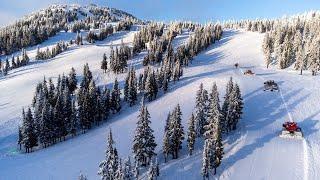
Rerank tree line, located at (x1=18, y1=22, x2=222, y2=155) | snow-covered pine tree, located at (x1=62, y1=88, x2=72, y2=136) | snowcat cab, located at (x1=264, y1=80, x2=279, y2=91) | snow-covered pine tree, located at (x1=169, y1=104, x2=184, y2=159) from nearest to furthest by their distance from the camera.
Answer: snow-covered pine tree, located at (x1=169, y1=104, x2=184, y2=159) < tree line, located at (x1=18, y1=22, x2=222, y2=155) < snow-covered pine tree, located at (x1=62, y1=88, x2=72, y2=136) < snowcat cab, located at (x1=264, y1=80, x2=279, y2=91)

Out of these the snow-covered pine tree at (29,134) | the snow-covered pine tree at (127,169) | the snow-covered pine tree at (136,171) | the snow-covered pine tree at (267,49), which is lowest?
the snow-covered pine tree at (29,134)

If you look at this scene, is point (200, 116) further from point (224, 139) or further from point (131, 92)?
point (131, 92)

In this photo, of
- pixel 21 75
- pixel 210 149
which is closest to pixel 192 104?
pixel 210 149

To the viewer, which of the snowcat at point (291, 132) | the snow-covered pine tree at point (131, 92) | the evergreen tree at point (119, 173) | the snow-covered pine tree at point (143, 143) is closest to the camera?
the evergreen tree at point (119, 173)

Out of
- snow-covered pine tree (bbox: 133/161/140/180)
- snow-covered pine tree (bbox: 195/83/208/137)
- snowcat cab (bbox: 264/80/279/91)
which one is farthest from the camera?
snowcat cab (bbox: 264/80/279/91)

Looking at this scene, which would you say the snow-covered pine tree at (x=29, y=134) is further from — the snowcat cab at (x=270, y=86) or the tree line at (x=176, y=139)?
the snowcat cab at (x=270, y=86)

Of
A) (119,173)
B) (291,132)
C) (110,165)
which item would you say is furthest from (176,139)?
(291,132)

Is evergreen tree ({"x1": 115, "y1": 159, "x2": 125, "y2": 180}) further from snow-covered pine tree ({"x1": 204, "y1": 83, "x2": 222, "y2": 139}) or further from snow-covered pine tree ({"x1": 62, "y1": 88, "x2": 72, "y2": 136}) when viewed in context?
snow-covered pine tree ({"x1": 62, "y1": 88, "x2": 72, "y2": 136})

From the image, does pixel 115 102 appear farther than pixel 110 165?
Yes

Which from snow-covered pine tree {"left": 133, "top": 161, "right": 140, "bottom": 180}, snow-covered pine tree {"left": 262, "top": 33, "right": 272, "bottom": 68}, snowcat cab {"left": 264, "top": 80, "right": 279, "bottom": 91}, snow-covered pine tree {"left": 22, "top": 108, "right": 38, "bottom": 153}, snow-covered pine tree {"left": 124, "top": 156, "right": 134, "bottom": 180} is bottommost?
snow-covered pine tree {"left": 22, "top": 108, "right": 38, "bottom": 153}

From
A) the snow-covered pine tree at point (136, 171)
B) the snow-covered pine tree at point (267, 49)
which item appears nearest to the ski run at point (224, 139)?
the snow-covered pine tree at point (136, 171)

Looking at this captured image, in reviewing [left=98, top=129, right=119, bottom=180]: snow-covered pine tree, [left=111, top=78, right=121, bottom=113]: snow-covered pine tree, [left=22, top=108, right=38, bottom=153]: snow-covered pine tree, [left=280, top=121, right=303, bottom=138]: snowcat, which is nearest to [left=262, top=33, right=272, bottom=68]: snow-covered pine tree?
[left=111, top=78, right=121, bottom=113]: snow-covered pine tree

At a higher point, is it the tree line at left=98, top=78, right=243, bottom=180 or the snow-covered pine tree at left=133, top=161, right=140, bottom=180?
the tree line at left=98, top=78, right=243, bottom=180
